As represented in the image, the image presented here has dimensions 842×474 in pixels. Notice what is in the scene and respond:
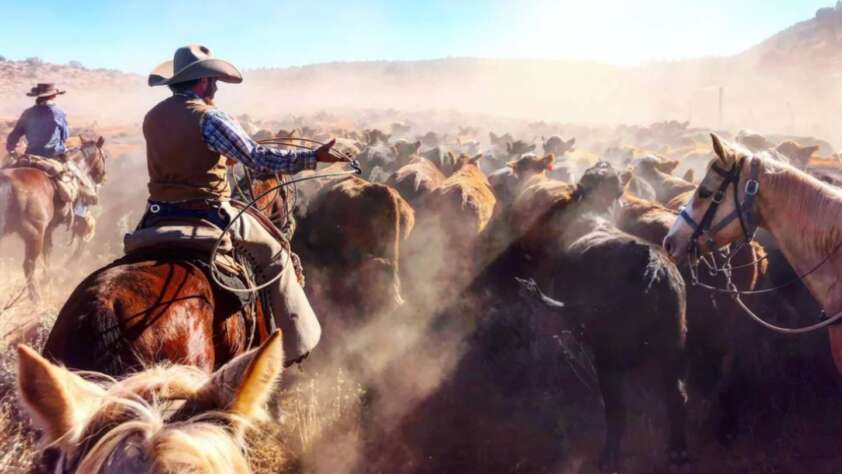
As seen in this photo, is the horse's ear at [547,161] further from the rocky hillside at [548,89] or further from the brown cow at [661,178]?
the rocky hillside at [548,89]

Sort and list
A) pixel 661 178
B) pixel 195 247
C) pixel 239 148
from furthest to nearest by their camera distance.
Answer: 1. pixel 661 178
2. pixel 195 247
3. pixel 239 148

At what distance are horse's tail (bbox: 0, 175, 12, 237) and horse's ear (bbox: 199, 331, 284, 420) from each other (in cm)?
877

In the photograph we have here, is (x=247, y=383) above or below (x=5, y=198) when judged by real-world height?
above

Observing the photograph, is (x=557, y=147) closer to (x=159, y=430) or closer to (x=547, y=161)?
(x=547, y=161)

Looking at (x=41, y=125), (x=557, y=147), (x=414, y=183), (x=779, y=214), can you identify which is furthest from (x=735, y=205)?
(x=557, y=147)

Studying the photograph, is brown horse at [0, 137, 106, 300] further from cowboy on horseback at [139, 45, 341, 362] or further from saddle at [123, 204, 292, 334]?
saddle at [123, 204, 292, 334]

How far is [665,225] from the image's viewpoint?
6.88 metres

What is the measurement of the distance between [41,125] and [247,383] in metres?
10.5

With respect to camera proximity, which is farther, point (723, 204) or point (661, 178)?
point (661, 178)

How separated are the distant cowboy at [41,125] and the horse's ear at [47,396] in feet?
33.1

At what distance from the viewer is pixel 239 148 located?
344 cm

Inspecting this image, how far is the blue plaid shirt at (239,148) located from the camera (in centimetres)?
343

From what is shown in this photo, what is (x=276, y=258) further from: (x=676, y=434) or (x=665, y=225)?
(x=665, y=225)

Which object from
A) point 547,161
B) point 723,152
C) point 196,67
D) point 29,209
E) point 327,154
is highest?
point 196,67
